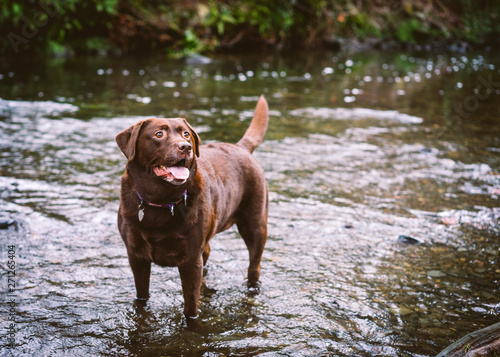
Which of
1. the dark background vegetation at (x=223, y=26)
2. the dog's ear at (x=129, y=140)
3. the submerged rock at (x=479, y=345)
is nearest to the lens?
the submerged rock at (x=479, y=345)

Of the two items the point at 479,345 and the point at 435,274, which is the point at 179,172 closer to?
the point at 479,345

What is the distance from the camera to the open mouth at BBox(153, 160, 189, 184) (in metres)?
2.86

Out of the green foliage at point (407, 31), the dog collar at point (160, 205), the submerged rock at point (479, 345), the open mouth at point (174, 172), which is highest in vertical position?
the green foliage at point (407, 31)

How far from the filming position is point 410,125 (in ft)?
31.5

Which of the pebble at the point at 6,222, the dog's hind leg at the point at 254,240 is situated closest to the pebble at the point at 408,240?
the dog's hind leg at the point at 254,240

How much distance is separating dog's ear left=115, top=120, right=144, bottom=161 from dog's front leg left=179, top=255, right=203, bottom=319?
77 cm

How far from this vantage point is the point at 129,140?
3021mm

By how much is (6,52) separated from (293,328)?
606 inches

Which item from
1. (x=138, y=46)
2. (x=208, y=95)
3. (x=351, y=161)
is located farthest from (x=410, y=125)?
(x=138, y=46)

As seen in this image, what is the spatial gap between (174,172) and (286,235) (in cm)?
228

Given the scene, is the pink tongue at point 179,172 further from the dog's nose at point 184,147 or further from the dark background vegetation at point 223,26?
the dark background vegetation at point 223,26

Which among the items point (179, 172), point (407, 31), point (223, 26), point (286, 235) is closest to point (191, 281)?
point (179, 172)

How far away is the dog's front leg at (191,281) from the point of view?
3.17 metres

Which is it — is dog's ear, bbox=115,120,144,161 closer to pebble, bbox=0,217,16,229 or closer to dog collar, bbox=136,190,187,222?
dog collar, bbox=136,190,187,222
